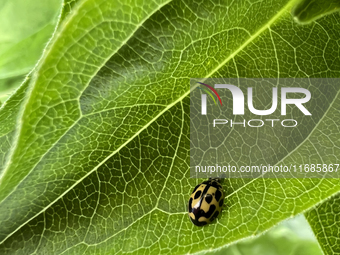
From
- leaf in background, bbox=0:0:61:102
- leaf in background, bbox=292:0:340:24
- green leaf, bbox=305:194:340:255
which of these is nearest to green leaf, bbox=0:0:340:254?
leaf in background, bbox=292:0:340:24

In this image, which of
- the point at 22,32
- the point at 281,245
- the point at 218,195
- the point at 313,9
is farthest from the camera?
the point at 281,245

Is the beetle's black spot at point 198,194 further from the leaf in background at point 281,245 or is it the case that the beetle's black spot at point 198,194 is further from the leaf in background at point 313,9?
the leaf in background at point 281,245

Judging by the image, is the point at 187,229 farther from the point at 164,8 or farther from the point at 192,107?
the point at 164,8

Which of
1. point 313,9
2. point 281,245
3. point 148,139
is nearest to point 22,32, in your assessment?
point 148,139

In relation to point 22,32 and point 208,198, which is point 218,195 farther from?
point 22,32

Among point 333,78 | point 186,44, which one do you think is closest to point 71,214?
point 186,44

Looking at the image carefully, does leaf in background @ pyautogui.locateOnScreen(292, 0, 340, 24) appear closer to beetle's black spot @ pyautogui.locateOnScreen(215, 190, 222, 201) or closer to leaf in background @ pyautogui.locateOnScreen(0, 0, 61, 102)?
beetle's black spot @ pyautogui.locateOnScreen(215, 190, 222, 201)

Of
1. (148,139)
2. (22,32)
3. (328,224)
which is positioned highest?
(22,32)

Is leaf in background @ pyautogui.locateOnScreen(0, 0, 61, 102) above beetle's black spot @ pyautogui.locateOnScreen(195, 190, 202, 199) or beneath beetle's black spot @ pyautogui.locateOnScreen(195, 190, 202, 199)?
above

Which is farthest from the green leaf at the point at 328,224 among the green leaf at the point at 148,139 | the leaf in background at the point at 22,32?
the leaf in background at the point at 22,32
